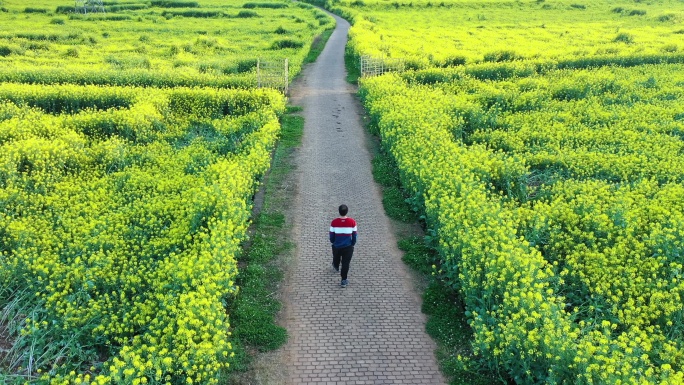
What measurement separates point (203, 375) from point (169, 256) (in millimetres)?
3484

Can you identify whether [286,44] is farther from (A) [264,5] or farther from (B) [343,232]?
(A) [264,5]

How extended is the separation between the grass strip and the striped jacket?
4.79ft

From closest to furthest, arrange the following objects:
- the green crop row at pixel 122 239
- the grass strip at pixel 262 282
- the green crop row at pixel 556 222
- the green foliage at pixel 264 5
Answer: the green crop row at pixel 556 222 < the green crop row at pixel 122 239 < the grass strip at pixel 262 282 < the green foliage at pixel 264 5

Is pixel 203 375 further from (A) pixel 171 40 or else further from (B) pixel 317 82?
(A) pixel 171 40

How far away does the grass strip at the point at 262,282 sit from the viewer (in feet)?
26.2

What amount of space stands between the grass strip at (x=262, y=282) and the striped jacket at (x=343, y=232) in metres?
1.46

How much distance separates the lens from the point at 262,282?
9461 millimetres

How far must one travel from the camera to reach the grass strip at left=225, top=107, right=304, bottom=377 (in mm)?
7988

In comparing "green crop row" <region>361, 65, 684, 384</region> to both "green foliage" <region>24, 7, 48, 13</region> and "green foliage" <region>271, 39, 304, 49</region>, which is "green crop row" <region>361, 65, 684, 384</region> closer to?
"green foliage" <region>271, 39, 304, 49</region>

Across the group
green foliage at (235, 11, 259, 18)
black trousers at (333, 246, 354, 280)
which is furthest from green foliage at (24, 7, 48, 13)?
black trousers at (333, 246, 354, 280)

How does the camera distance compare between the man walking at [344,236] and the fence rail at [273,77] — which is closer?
the man walking at [344,236]

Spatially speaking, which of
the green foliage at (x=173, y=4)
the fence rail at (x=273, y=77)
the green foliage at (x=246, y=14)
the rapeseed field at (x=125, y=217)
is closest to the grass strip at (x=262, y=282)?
the rapeseed field at (x=125, y=217)

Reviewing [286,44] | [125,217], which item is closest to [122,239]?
[125,217]

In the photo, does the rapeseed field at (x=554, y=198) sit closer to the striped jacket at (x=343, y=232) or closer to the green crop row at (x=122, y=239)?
the striped jacket at (x=343, y=232)
